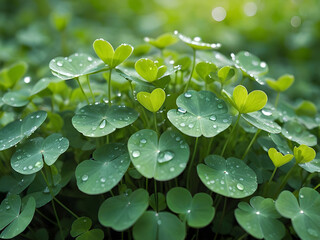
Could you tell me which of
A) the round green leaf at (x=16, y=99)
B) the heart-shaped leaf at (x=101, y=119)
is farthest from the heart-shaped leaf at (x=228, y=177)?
the round green leaf at (x=16, y=99)

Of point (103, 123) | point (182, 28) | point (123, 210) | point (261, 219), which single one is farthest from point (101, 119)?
point (182, 28)

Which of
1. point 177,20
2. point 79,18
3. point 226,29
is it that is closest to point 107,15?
point 79,18

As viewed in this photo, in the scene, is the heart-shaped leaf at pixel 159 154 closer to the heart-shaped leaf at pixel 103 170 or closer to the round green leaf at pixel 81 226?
the heart-shaped leaf at pixel 103 170

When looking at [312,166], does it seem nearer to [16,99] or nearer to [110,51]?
[110,51]

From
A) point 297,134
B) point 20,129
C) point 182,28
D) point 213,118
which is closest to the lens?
point 213,118

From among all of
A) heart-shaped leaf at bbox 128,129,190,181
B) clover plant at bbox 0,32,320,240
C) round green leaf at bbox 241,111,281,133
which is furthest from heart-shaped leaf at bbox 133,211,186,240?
round green leaf at bbox 241,111,281,133

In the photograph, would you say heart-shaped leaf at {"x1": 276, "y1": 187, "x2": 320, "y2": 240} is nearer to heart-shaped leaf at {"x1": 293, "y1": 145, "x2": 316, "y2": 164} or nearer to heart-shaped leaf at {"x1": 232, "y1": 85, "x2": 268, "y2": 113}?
heart-shaped leaf at {"x1": 293, "y1": 145, "x2": 316, "y2": 164}
